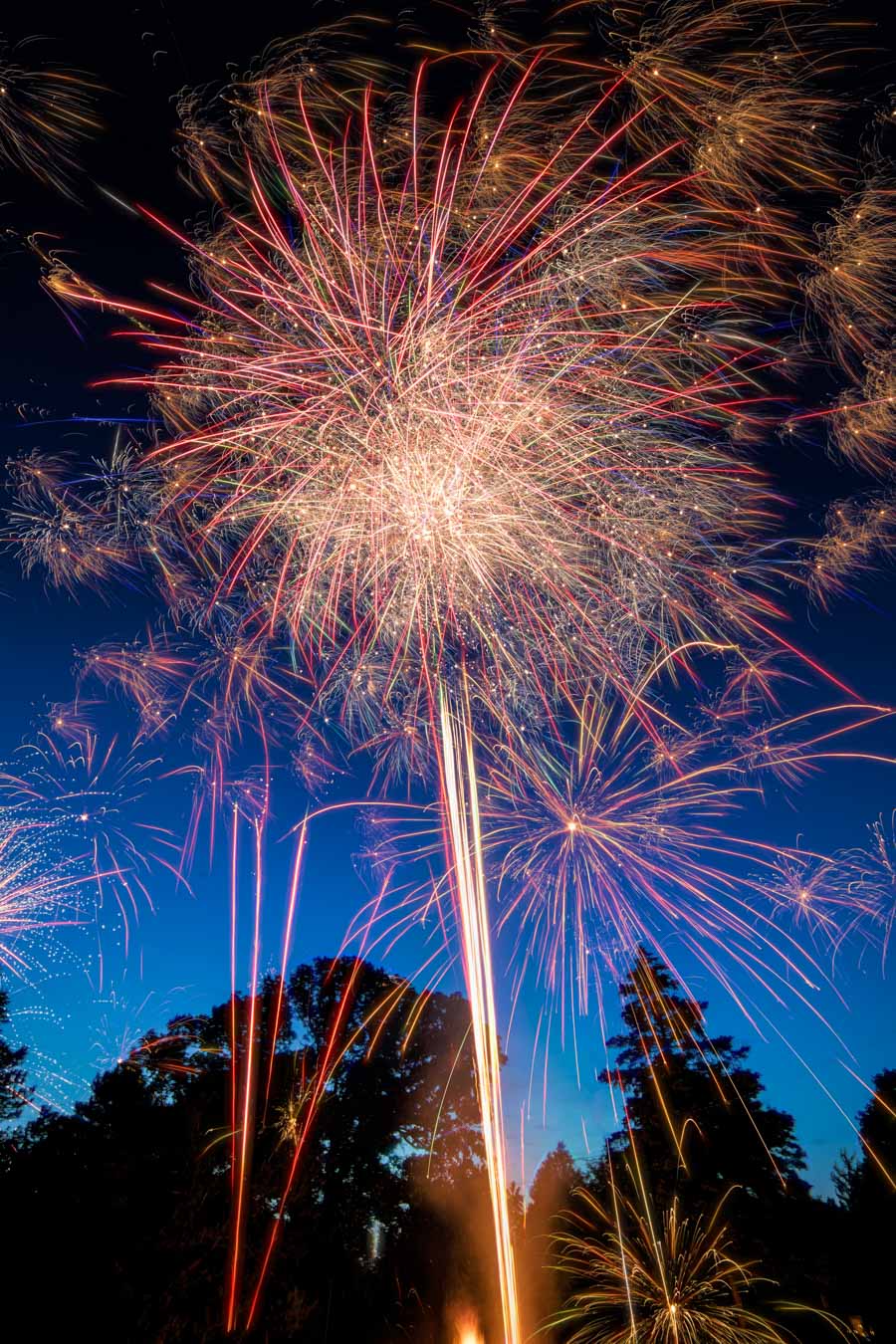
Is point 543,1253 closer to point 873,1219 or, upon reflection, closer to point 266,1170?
point 873,1219

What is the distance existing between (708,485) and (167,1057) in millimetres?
22961

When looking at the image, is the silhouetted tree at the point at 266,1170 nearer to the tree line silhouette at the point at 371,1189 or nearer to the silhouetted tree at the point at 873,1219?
the tree line silhouette at the point at 371,1189

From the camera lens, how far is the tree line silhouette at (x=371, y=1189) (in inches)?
301

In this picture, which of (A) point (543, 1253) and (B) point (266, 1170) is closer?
(B) point (266, 1170)

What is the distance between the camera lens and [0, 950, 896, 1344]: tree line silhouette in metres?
7.66

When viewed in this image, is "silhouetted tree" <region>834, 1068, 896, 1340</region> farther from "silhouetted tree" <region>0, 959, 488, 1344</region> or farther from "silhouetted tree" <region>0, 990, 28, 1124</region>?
"silhouetted tree" <region>0, 990, 28, 1124</region>

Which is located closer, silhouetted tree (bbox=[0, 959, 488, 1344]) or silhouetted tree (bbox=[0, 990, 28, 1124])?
silhouetted tree (bbox=[0, 959, 488, 1344])

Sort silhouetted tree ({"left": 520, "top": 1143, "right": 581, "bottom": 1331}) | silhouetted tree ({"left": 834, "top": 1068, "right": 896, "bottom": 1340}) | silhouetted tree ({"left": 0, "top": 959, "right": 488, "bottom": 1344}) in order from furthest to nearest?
silhouetted tree ({"left": 520, "top": 1143, "right": 581, "bottom": 1331}) < silhouetted tree ({"left": 834, "top": 1068, "right": 896, "bottom": 1340}) < silhouetted tree ({"left": 0, "top": 959, "right": 488, "bottom": 1344})

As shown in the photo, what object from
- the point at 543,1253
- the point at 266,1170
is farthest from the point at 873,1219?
the point at 266,1170

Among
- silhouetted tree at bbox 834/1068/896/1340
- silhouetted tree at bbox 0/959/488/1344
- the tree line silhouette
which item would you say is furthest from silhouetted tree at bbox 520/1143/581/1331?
silhouetted tree at bbox 834/1068/896/1340

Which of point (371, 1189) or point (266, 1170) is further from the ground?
point (371, 1189)

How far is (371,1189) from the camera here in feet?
75.0

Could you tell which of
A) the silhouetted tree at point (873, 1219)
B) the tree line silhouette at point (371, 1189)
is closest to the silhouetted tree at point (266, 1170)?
the tree line silhouette at point (371, 1189)

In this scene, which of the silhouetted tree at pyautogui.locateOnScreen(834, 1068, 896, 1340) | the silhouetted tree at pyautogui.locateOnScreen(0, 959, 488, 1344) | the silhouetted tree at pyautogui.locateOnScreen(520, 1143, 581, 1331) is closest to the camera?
the silhouetted tree at pyautogui.locateOnScreen(0, 959, 488, 1344)
